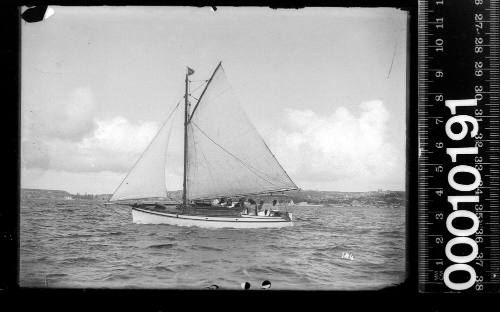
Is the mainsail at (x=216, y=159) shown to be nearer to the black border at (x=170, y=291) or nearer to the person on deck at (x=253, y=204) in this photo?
the person on deck at (x=253, y=204)

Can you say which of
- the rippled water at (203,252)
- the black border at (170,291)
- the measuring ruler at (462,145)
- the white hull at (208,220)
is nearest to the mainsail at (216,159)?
the white hull at (208,220)

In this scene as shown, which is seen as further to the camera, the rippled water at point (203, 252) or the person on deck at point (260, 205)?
the person on deck at point (260, 205)

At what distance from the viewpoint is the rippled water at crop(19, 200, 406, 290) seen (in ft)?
9.55

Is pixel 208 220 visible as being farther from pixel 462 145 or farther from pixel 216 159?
pixel 462 145

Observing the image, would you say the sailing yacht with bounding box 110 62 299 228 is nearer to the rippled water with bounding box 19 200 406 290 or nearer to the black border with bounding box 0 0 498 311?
the rippled water with bounding box 19 200 406 290

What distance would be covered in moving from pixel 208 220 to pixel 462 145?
161 centimetres

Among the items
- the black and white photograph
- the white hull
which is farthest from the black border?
the white hull

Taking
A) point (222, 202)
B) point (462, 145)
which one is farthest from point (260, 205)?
point (462, 145)

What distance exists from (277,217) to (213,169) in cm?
54

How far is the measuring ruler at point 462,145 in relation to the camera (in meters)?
2.76

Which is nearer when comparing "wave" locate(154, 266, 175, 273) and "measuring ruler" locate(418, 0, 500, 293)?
"measuring ruler" locate(418, 0, 500, 293)

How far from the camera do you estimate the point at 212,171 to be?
10.5 feet

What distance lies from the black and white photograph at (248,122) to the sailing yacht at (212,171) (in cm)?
3

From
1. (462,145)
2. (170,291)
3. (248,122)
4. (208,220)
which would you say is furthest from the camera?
(208,220)
